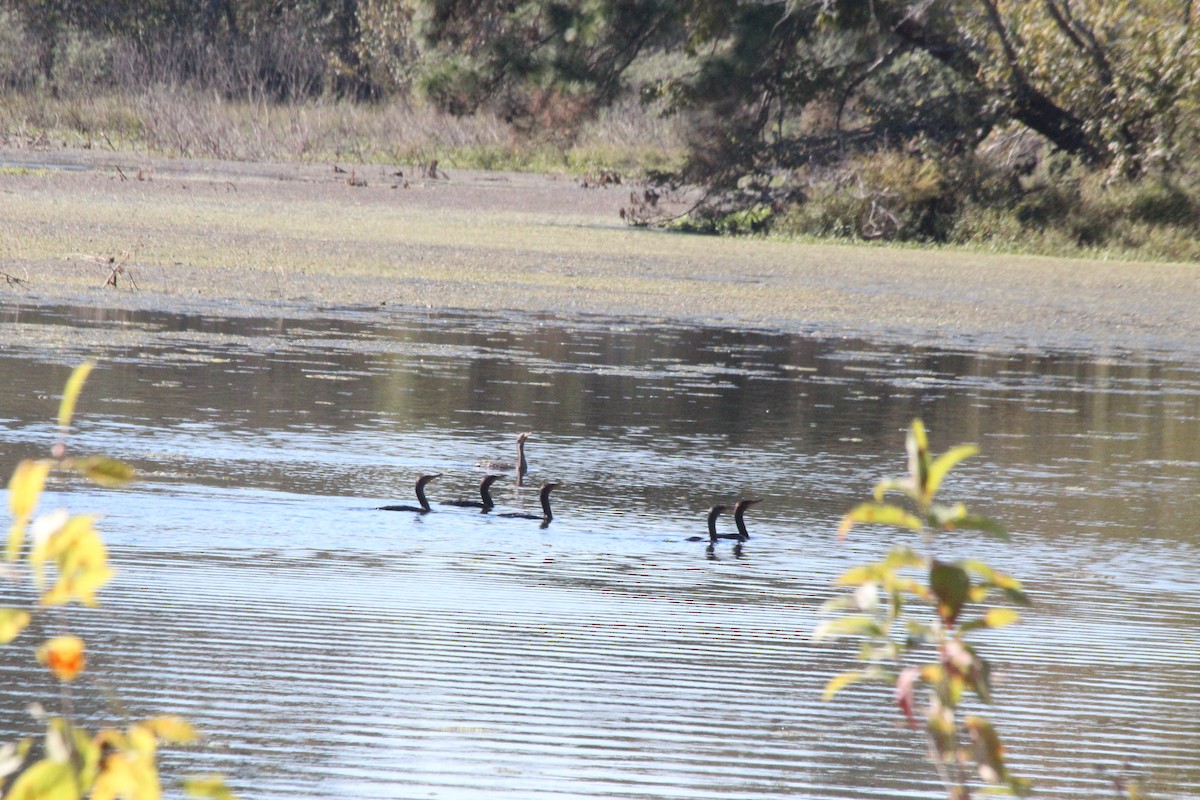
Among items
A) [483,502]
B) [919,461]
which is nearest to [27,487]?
[919,461]

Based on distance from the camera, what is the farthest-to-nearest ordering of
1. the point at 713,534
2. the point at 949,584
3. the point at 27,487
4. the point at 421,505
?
the point at 421,505, the point at 713,534, the point at 949,584, the point at 27,487

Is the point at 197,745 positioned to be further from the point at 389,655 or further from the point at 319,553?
the point at 319,553

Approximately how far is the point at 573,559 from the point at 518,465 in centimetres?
172

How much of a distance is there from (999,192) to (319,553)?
20800 millimetres

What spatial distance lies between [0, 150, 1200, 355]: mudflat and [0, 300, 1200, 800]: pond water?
7.05ft

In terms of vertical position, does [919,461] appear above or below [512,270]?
below

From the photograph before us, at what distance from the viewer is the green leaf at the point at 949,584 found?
5.28ft

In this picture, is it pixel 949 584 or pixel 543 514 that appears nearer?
pixel 949 584

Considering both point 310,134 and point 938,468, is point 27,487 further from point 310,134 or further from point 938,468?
point 310,134

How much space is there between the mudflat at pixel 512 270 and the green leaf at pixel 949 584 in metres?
12.8

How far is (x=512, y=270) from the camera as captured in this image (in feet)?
60.0

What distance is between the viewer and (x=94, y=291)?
47.5 ft

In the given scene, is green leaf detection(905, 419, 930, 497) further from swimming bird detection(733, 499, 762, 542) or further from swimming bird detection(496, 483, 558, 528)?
swimming bird detection(496, 483, 558, 528)

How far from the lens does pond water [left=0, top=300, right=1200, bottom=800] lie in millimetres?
4059
